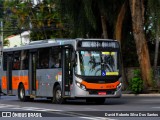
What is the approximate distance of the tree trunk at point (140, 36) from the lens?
118 ft

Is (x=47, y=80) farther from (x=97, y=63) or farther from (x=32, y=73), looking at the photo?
(x=97, y=63)

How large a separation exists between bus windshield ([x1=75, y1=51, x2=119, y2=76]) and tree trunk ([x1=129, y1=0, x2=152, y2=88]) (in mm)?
10142

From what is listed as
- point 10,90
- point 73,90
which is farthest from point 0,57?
point 73,90

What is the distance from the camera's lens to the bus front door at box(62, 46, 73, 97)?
2603 cm

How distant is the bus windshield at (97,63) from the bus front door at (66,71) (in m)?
0.61

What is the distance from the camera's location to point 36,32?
58.2 m

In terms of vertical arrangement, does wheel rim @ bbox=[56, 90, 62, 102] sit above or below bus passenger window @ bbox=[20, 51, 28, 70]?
below

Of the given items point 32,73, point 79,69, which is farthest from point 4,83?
point 79,69

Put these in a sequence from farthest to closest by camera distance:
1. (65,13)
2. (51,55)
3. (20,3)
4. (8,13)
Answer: (8,13), (20,3), (65,13), (51,55)

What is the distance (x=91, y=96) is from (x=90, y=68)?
→ 1.32m

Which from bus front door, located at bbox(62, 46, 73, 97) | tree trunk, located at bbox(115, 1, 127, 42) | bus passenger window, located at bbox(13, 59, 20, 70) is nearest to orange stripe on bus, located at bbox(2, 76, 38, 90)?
bus passenger window, located at bbox(13, 59, 20, 70)

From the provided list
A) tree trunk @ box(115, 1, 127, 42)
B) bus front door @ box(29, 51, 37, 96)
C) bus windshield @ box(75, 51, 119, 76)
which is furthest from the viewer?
tree trunk @ box(115, 1, 127, 42)

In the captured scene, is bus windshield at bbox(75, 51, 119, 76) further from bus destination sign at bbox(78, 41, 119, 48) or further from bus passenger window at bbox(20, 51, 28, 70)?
bus passenger window at bbox(20, 51, 28, 70)

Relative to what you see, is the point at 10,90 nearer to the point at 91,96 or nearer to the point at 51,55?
the point at 51,55
